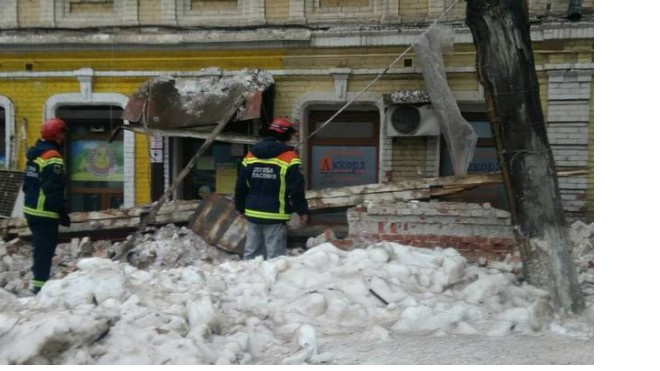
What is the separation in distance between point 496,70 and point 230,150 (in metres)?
5.36

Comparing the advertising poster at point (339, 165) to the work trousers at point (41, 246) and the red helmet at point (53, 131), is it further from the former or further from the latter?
the work trousers at point (41, 246)

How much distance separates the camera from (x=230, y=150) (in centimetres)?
969

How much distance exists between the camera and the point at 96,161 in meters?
10.0

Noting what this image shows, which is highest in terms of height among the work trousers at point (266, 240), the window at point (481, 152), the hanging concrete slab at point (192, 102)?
the hanging concrete slab at point (192, 102)

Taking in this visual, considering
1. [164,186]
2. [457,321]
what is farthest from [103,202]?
[457,321]

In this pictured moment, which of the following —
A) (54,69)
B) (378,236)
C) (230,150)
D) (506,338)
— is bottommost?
(506,338)

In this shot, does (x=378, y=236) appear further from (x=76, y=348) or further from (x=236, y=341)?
(x=76, y=348)

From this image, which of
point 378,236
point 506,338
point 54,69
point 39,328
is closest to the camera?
point 39,328

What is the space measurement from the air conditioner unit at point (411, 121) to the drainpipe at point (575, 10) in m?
2.24

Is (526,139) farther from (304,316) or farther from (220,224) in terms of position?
(220,224)

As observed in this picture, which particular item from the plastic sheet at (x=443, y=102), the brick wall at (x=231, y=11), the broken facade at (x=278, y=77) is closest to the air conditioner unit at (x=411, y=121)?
the broken facade at (x=278, y=77)

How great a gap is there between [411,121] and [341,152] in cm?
127

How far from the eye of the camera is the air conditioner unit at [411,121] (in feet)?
28.3

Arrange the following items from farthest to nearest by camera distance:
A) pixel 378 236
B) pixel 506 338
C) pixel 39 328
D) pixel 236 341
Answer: pixel 378 236 < pixel 506 338 < pixel 236 341 < pixel 39 328
